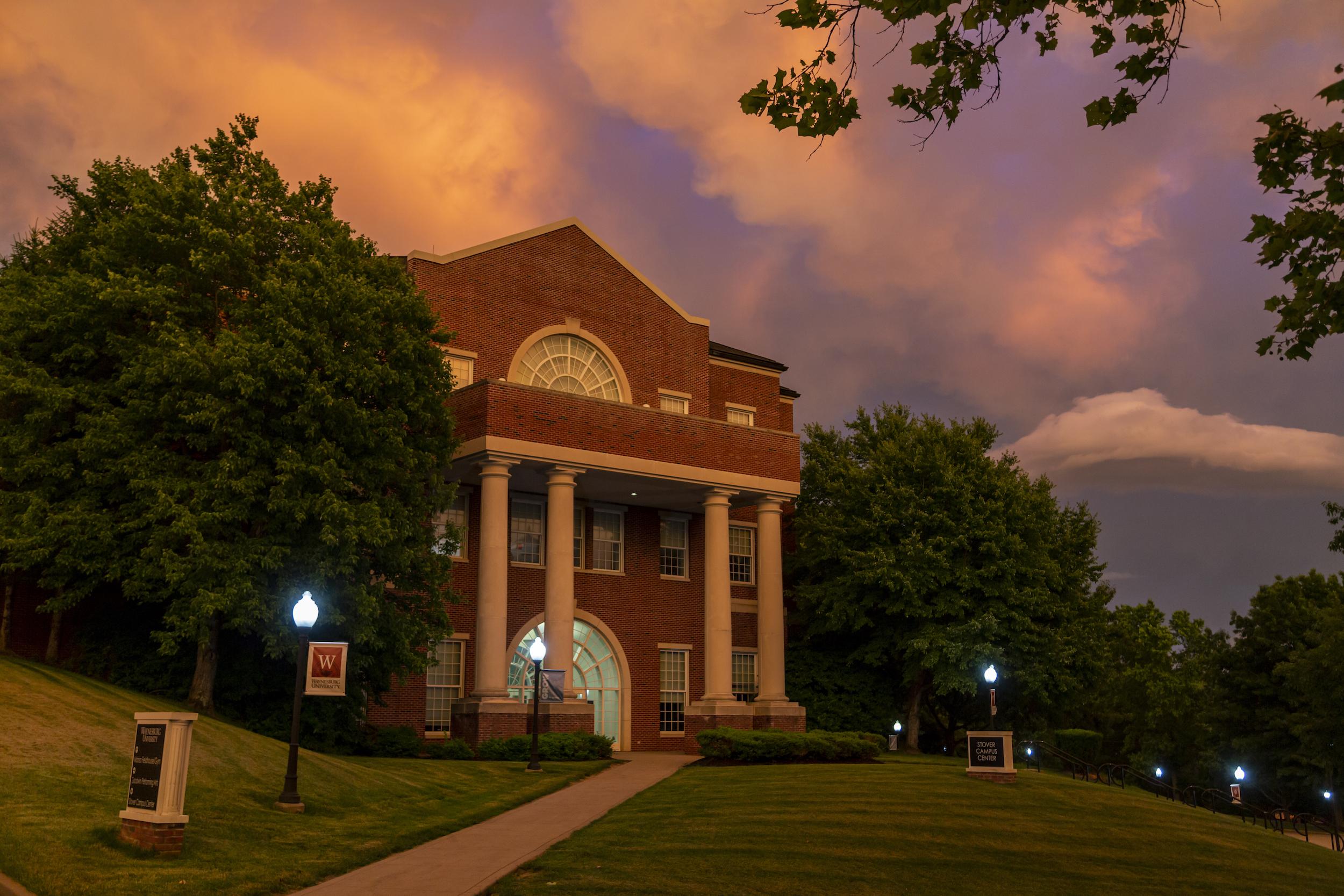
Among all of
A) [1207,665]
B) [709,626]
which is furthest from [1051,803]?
[1207,665]

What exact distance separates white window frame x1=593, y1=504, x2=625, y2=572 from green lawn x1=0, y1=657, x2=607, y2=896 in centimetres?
1310

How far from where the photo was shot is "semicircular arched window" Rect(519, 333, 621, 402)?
37.2 metres

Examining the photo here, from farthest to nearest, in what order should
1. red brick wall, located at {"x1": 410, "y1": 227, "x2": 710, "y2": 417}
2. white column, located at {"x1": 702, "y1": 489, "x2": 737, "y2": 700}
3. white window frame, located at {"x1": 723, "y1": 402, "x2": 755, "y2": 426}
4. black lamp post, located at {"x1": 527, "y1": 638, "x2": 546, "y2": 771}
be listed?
white window frame, located at {"x1": 723, "y1": 402, "x2": 755, "y2": 426}, white column, located at {"x1": 702, "y1": 489, "x2": 737, "y2": 700}, red brick wall, located at {"x1": 410, "y1": 227, "x2": 710, "y2": 417}, black lamp post, located at {"x1": 527, "y1": 638, "x2": 546, "y2": 771}

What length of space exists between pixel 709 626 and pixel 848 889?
22483mm

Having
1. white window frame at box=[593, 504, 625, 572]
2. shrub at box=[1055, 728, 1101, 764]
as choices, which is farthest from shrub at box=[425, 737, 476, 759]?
shrub at box=[1055, 728, 1101, 764]

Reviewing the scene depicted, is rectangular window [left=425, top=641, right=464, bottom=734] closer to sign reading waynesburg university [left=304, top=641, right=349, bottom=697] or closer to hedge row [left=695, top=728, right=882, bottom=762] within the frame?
hedge row [left=695, top=728, right=882, bottom=762]

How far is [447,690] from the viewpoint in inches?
1347

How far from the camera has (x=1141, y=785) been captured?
5747 cm

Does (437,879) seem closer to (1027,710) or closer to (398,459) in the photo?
(398,459)

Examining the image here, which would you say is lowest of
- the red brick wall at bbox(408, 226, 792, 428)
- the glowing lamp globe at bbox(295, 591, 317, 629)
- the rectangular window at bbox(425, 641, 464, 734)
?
the rectangular window at bbox(425, 641, 464, 734)

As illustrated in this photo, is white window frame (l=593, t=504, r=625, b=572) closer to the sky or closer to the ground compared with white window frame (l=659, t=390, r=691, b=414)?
closer to the ground

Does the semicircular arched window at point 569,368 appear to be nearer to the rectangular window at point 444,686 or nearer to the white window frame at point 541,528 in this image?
the white window frame at point 541,528

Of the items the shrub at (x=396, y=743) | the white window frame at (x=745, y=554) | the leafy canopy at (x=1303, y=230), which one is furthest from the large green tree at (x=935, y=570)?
the leafy canopy at (x=1303, y=230)

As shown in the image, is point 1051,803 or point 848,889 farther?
point 1051,803
